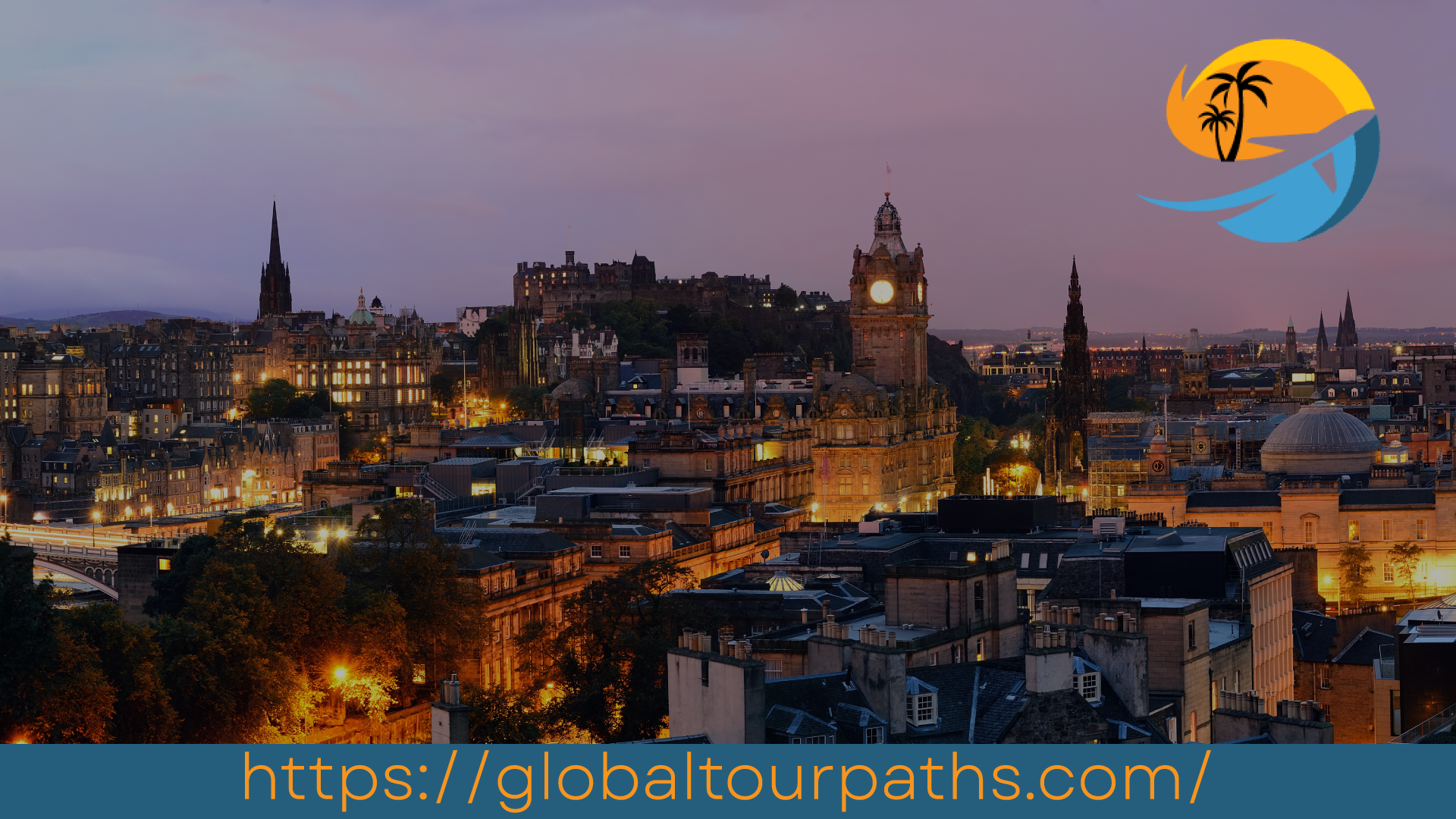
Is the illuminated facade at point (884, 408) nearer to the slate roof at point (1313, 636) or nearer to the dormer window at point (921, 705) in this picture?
the slate roof at point (1313, 636)

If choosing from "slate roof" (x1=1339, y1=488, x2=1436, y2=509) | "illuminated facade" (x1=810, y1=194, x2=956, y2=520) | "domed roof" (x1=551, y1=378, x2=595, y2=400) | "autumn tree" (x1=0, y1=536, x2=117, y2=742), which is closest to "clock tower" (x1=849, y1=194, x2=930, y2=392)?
"illuminated facade" (x1=810, y1=194, x2=956, y2=520)

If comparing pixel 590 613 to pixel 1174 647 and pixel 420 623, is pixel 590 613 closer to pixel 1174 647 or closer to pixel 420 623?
pixel 420 623

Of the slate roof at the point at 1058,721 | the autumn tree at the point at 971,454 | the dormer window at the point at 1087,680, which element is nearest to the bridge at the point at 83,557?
the dormer window at the point at 1087,680

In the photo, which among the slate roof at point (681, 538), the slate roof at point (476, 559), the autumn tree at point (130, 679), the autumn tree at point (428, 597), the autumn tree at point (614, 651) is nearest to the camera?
the autumn tree at point (130, 679)

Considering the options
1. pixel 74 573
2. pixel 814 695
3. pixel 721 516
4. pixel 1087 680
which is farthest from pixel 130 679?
pixel 74 573

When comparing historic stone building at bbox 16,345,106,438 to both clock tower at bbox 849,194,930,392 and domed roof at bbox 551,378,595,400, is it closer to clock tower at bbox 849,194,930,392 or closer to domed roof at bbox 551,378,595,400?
domed roof at bbox 551,378,595,400

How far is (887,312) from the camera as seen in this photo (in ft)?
447

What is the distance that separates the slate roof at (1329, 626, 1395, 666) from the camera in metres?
64.5

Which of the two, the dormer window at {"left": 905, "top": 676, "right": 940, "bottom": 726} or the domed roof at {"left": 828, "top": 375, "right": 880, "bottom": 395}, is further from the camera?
the domed roof at {"left": 828, "top": 375, "right": 880, "bottom": 395}

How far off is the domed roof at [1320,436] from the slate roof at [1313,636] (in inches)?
1373

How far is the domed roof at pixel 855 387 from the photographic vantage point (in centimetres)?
12762

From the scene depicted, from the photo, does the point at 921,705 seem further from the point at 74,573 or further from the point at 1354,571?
the point at 74,573

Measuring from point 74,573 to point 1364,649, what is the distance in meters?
54.8

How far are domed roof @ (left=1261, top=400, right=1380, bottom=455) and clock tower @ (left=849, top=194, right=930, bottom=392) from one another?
35.3 metres
